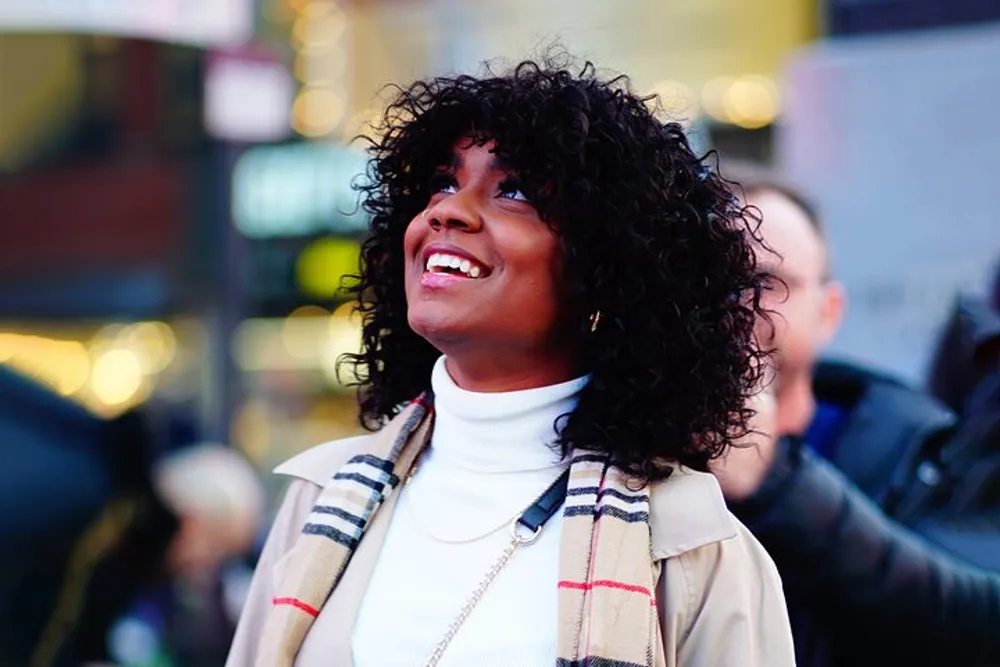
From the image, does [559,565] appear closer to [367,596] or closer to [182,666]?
[367,596]

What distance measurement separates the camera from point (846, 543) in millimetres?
2455

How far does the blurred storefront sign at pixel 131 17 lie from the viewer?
5883 mm

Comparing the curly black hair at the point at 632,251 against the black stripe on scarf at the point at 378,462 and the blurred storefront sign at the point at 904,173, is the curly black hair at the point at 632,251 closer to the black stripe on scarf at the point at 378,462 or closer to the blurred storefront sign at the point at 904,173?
A: the black stripe on scarf at the point at 378,462

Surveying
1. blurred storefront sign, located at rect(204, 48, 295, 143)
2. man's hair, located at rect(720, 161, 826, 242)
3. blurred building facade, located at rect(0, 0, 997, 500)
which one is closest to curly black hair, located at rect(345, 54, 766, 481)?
man's hair, located at rect(720, 161, 826, 242)

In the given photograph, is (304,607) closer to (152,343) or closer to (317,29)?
(317,29)

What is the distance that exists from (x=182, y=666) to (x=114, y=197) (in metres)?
7.85

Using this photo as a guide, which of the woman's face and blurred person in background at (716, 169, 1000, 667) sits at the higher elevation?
the woman's face

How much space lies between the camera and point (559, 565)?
6.43 feet

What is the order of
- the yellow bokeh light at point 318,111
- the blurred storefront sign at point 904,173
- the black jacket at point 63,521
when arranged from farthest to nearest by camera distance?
1. the yellow bokeh light at point 318,111
2. the blurred storefront sign at point 904,173
3. the black jacket at point 63,521

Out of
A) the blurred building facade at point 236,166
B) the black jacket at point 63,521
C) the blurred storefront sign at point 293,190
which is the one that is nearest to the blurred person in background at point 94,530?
the black jacket at point 63,521

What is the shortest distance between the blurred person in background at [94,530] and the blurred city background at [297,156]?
0.10m

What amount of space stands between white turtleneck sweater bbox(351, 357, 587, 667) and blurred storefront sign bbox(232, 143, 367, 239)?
1147 cm

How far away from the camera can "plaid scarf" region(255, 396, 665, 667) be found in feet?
6.16

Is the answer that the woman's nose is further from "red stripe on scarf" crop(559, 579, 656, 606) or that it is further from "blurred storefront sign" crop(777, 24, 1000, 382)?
"blurred storefront sign" crop(777, 24, 1000, 382)
